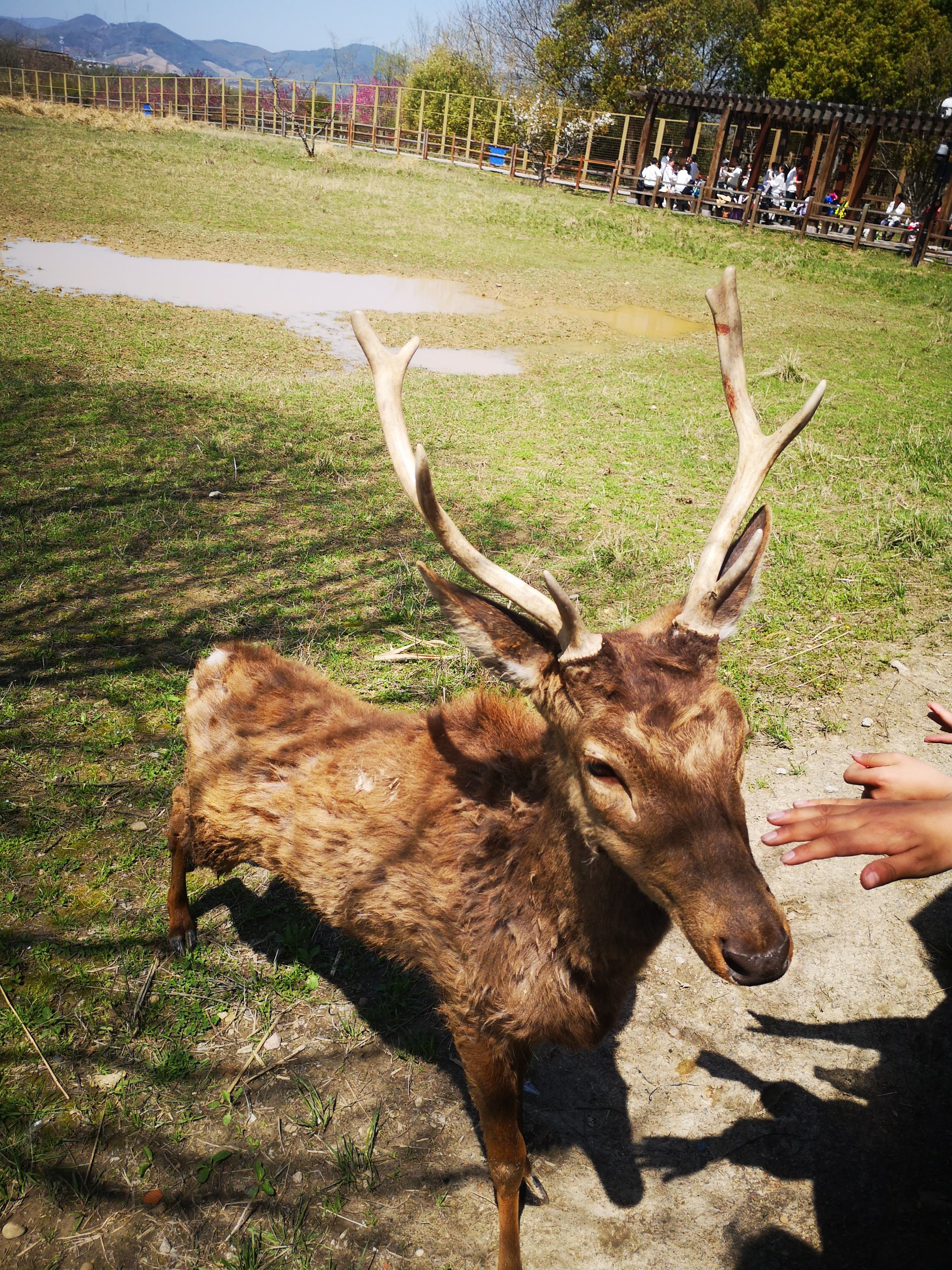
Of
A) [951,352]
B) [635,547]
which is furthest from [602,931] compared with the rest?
[951,352]

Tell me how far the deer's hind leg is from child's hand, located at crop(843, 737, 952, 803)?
2469 mm

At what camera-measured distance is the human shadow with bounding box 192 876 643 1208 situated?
2.76 meters

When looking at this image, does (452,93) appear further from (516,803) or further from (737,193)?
(516,803)

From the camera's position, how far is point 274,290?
13.5m

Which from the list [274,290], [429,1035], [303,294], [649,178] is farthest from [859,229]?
[429,1035]

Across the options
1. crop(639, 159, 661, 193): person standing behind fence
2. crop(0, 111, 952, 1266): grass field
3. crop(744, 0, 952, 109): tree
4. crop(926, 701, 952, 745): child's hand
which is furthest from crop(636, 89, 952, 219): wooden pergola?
crop(926, 701, 952, 745): child's hand

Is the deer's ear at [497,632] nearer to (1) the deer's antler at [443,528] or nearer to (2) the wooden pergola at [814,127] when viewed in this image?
(1) the deer's antler at [443,528]

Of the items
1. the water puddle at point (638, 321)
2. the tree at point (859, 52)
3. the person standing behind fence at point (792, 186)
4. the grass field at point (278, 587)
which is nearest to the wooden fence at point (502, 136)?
the person standing behind fence at point (792, 186)

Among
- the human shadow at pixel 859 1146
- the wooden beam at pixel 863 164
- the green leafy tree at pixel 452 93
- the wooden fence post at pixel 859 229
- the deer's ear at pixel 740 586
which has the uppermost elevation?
the green leafy tree at pixel 452 93

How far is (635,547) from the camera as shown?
6.16 m

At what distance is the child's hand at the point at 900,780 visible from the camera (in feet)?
6.43

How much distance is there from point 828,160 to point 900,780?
31.7 meters

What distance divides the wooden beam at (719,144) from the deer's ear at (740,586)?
105 feet

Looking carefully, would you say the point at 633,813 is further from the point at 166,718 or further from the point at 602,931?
the point at 166,718
